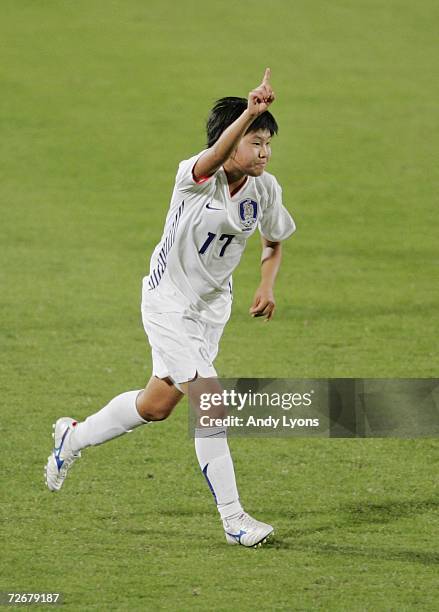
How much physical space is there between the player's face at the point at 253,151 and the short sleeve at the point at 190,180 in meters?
0.16

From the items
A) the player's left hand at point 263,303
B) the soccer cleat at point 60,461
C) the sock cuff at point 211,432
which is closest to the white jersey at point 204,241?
the player's left hand at point 263,303

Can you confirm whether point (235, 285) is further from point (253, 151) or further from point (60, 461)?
point (253, 151)

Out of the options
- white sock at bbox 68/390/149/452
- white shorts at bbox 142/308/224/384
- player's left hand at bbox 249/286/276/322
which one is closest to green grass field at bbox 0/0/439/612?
white sock at bbox 68/390/149/452

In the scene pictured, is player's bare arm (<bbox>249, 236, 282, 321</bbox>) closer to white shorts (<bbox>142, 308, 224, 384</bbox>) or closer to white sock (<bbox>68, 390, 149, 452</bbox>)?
white shorts (<bbox>142, 308, 224, 384</bbox>)

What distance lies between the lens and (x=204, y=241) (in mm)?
5793

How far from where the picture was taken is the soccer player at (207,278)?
223 inches

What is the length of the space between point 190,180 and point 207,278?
510mm

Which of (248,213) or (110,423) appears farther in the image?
(110,423)

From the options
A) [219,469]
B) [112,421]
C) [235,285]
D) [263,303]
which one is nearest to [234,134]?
[263,303]

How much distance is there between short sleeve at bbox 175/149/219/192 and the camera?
5.54m

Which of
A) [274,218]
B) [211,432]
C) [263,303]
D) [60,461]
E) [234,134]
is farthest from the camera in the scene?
[60,461]

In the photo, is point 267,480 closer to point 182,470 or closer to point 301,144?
point 182,470

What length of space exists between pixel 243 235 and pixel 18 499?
5.57 feet

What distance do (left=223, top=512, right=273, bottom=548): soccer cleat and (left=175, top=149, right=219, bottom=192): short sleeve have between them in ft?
4.62
